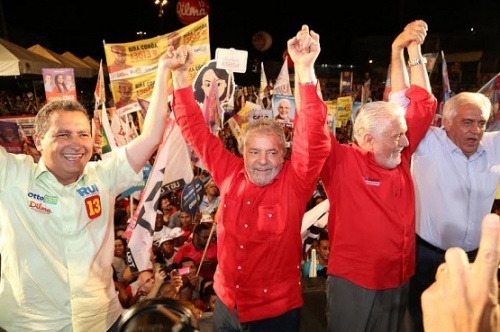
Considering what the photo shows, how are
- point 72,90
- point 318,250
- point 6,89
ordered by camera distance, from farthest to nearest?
point 6,89 → point 72,90 → point 318,250

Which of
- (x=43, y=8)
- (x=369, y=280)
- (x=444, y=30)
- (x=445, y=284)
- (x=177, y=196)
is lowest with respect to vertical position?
(x=177, y=196)

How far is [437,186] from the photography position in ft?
9.12

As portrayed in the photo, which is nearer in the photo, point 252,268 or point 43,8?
point 252,268

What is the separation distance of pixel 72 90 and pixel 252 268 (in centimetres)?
439

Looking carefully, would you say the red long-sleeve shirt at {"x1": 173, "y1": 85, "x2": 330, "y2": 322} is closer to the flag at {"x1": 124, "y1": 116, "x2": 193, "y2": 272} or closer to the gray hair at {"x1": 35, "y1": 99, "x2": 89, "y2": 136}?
the gray hair at {"x1": 35, "y1": 99, "x2": 89, "y2": 136}

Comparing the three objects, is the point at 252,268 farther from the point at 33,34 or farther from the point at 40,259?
the point at 33,34

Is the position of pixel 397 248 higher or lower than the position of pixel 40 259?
lower

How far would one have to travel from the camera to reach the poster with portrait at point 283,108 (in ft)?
22.5

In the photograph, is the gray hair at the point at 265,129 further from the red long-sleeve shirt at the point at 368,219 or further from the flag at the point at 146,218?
the flag at the point at 146,218

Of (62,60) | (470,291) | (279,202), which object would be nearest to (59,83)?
(279,202)

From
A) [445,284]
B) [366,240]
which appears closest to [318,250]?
[366,240]

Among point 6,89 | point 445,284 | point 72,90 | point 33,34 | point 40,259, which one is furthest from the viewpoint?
point 33,34

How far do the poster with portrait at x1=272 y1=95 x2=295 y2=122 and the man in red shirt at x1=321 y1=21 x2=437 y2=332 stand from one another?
442 centimetres

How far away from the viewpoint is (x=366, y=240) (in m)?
2.35
